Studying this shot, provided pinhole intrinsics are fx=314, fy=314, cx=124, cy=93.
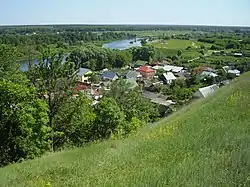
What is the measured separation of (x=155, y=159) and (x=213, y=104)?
19.1ft

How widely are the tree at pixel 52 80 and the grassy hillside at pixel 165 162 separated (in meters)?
8.36

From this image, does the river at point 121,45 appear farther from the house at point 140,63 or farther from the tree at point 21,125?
the tree at point 21,125

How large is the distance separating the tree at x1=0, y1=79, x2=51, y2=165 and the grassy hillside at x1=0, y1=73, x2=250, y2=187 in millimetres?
5422

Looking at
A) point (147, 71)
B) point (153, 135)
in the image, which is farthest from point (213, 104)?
point (147, 71)

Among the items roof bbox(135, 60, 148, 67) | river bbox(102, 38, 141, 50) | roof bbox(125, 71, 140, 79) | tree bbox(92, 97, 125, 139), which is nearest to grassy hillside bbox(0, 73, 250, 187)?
tree bbox(92, 97, 125, 139)

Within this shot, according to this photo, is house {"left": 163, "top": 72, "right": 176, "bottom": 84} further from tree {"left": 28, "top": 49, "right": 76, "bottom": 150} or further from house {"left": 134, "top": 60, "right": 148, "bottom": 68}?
tree {"left": 28, "top": 49, "right": 76, "bottom": 150}

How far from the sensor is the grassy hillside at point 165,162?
5022mm

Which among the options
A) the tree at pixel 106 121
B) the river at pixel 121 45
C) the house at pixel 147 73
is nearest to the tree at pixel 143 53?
the house at pixel 147 73

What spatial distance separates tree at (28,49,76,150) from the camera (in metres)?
16.0

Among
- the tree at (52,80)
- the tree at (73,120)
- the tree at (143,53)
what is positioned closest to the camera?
the tree at (52,80)

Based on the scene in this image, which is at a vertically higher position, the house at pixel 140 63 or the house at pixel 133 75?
the house at pixel 133 75

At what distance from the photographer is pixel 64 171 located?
641 centimetres

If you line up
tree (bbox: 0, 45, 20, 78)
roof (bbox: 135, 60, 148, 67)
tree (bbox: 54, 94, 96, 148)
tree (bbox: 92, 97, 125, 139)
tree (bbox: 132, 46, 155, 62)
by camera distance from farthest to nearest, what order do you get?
tree (bbox: 132, 46, 155, 62) < roof (bbox: 135, 60, 148, 67) < tree (bbox: 92, 97, 125, 139) < tree (bbox: 54, 94, 96, 148) < tree (bbox: 0, 45, 20, 78)

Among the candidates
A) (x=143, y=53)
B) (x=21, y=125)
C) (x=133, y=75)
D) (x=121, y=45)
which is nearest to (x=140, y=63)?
(x=143, y=53)
